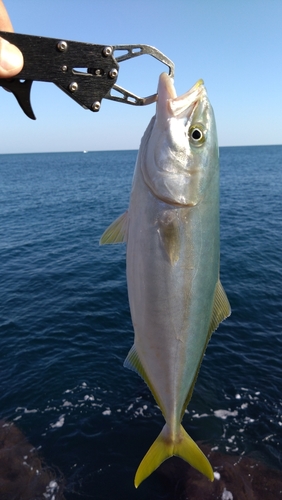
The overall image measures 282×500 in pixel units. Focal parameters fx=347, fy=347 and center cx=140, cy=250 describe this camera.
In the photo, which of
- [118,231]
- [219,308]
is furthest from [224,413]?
[118,231]

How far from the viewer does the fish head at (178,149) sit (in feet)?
11.4

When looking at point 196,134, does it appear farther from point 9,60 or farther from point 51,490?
point 51,490

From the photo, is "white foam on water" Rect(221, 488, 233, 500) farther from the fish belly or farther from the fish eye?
the fish eye

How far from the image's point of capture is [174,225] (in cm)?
347

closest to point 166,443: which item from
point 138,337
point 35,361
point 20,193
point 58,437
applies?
point 138,337

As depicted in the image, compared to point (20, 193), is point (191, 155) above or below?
above

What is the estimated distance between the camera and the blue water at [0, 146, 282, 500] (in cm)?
1084

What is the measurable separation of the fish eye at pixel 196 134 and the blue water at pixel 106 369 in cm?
974

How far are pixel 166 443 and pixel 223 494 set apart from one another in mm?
6882

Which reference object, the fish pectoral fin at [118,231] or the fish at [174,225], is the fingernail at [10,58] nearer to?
the fish at [174,225]

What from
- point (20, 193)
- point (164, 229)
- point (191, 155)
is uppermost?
point (191, 155)

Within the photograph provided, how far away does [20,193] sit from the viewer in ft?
198

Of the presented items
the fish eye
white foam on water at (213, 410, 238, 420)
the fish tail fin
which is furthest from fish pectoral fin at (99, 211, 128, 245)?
white foam on water at (213, 410, 238, 420)

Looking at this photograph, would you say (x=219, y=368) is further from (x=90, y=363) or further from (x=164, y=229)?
(x=164, y=229)
